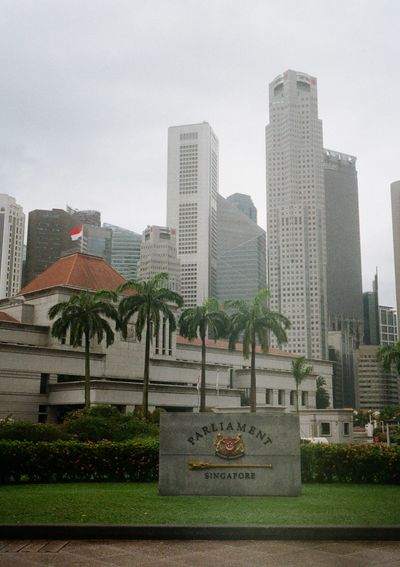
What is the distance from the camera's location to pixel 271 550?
1060 cm

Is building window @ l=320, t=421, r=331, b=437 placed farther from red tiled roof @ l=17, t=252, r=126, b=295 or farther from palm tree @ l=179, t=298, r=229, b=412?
red tiled roof @ l=17, t=252, r=126, b=295

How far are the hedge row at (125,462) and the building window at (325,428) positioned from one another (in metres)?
49.5

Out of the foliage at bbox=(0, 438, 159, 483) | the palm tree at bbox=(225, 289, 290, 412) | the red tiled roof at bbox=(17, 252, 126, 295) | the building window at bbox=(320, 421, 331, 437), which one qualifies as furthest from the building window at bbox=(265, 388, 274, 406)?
the foliage at bbox=(0, 438, 159, 483)

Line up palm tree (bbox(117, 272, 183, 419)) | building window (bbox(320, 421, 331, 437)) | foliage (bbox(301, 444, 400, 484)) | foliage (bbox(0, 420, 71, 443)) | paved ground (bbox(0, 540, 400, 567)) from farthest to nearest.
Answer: building window (bbox(320, 421, 331, 437)) < palm tree (bbox(117, 272, 183, 419)) < foliage (bbox(0, 420, 71, 443)) < foliage (bbox(301, 444, 400, 484)) < paved ground (bbox(0, 540, 400, 567))

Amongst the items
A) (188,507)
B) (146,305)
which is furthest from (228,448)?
(146,305)

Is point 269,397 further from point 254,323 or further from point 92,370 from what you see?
point 254,323

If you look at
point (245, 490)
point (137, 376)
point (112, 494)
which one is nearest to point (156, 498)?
point (112, 494)

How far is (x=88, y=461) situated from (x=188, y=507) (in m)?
7.21

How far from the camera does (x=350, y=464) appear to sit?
20.2 meters

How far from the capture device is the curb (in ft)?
37.1

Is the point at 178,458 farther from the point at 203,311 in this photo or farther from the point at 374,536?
the point at 203,311

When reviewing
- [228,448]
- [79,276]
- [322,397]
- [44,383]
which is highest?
[79,276]

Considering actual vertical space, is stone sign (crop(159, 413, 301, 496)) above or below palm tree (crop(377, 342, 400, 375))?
below

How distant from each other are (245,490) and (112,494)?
3.29 meters
